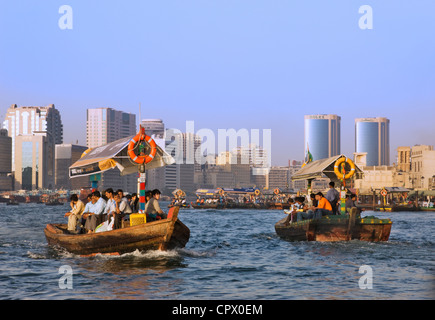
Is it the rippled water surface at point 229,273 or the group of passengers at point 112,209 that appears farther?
the group of passengers at point 112,209

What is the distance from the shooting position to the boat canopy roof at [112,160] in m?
22.0

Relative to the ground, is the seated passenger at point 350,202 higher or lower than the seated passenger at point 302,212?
higher

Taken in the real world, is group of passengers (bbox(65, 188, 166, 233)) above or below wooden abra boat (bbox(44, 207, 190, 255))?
above

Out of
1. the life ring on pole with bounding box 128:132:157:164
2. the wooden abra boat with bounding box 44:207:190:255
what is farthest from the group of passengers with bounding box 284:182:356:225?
the life ring on pole with bounding box 128:132:157:164

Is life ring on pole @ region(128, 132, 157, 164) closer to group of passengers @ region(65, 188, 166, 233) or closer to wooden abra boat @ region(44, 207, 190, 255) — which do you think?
group of passengers @ region(65, 188, 166, 233)

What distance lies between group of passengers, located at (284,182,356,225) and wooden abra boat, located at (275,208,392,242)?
0.39 m

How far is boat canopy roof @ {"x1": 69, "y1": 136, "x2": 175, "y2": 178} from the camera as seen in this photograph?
2202cm

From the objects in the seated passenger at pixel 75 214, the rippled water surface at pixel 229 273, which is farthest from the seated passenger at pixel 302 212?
the seated passenger at pixel 75 214

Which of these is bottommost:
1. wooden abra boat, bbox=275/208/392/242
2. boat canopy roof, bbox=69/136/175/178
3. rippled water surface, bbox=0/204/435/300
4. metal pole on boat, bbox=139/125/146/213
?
rippled water surface, bbox=0/204/435/300

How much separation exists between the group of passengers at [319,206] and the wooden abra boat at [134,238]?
8.11 metres

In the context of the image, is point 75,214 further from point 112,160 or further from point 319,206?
point 319,206

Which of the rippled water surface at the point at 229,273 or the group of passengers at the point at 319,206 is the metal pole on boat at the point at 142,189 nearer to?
the rippled water surface at the point at 229,273
